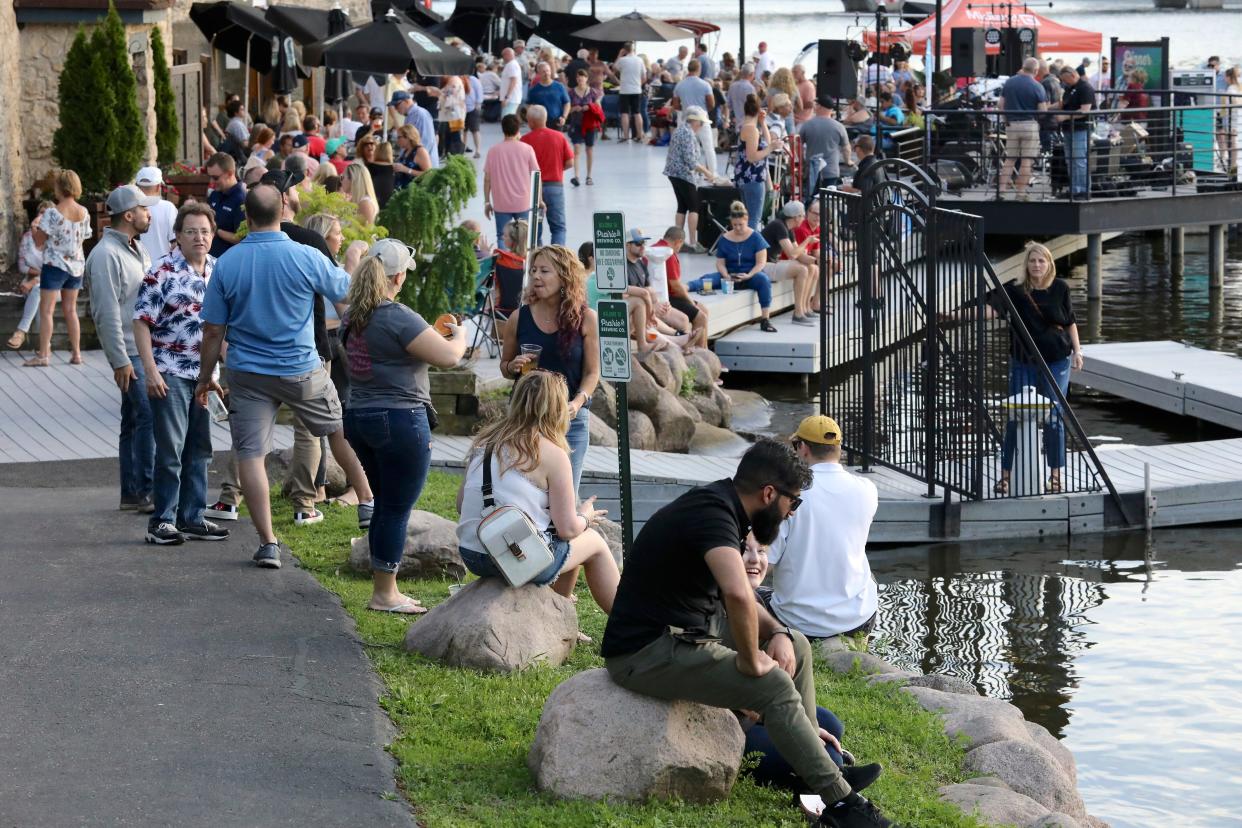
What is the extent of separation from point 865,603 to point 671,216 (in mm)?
15883

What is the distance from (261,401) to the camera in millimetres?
8273

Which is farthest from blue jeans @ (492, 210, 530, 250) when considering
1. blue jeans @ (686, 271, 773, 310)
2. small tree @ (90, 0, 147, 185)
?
small tree @ (90, 0, 147, 185)

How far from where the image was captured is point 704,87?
27.6 metres

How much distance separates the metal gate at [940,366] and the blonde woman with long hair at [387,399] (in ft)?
15.7

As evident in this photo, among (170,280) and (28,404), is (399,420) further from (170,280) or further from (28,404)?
(28,404)

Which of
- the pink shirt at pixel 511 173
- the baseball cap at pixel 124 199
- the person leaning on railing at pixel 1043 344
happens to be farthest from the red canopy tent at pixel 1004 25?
the baseball cap at pixel 124 199

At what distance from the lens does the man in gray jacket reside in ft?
29.6

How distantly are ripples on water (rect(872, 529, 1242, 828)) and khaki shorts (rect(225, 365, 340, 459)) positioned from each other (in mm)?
3550

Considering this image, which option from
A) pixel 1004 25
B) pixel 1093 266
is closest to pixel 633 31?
pixel 1004 25

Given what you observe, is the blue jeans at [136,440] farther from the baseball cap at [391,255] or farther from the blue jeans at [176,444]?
the baseball cap at [391,255]

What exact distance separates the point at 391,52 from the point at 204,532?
11.9 meters

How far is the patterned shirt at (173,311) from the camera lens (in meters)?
8.70

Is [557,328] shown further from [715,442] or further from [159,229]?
[715,442]

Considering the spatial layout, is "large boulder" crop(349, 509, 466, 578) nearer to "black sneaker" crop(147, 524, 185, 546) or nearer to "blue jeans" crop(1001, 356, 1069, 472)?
"black sneaker" crop(147, 524, 185, 546)
